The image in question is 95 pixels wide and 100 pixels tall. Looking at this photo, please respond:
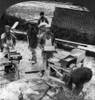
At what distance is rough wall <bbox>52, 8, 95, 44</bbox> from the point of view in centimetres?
967

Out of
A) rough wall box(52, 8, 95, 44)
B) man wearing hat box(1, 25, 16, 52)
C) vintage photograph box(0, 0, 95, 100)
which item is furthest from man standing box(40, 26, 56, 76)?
rough wall box(52, 8, 95, 44)

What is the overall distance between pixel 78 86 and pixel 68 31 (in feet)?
15.6

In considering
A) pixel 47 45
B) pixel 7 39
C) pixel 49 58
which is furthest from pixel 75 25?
pixel 7 39

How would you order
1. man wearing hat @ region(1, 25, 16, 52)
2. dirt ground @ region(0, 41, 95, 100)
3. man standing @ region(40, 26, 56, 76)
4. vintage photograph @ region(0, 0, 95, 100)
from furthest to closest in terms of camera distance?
man wearing hat @ region(1, 25, 16, 52), man standing @ region(40, 26, 56, 76), dirt ground @ region(0, 41, 95, 100), vintage photograph @ region(0, 0, 95, 100)

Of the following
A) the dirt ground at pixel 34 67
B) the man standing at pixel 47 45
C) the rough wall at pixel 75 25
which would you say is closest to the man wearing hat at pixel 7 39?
the dirt ground at pixel 34 67

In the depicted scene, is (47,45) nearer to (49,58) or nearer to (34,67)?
(49,58)

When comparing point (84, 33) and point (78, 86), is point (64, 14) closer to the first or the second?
point (84, 33)

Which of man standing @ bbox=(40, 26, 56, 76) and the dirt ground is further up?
man standing @ bbox=(40, 26, 56, 76)

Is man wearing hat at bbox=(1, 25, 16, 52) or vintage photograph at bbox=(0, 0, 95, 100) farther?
man wearing hat at bbox=(1, 25, 16, 52)

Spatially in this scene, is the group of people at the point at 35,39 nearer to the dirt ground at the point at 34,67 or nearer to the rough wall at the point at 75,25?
the dirt ground at the point at 34,67

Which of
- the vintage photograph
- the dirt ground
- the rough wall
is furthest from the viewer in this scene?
the rough wall

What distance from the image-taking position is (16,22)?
11.6m

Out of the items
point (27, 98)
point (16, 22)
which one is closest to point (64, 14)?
point (16, 22)

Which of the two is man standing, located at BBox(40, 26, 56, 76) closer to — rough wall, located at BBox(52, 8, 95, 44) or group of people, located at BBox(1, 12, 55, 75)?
group of people, located at BBox(1, 12, 55, 75)
